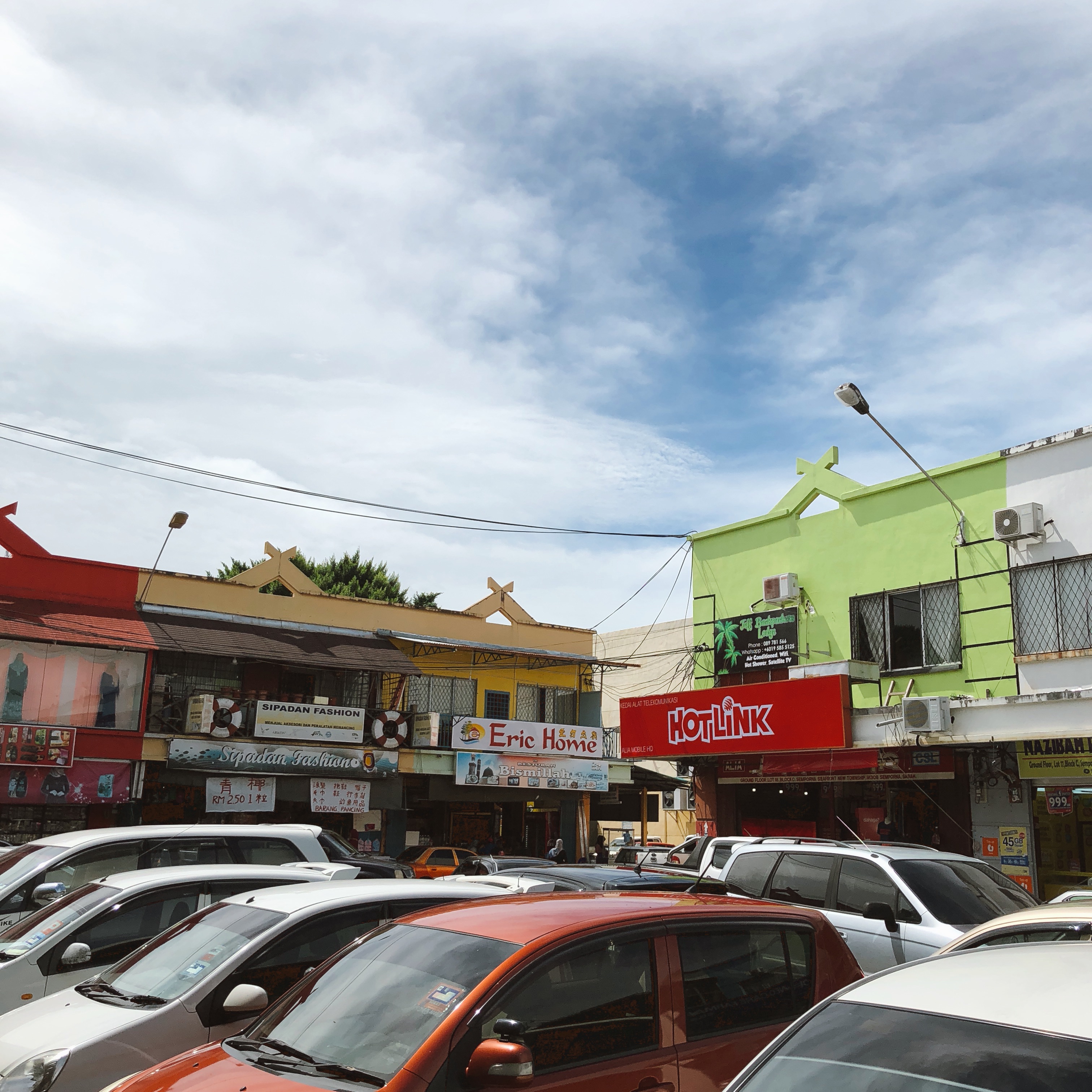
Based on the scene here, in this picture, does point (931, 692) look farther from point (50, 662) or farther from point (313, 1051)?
point (50, 662)

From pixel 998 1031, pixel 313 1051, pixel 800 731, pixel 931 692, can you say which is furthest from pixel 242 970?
pixel 931 692

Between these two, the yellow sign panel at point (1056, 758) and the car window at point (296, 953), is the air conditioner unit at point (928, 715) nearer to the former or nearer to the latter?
the yellow sign panel at point (1056, 758)

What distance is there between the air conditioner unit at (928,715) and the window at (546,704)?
1579 cm

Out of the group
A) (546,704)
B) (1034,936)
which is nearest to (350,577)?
(546,704)

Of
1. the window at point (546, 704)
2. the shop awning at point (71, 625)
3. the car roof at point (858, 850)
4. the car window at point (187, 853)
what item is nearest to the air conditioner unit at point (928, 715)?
the car roof at point (858, 850)

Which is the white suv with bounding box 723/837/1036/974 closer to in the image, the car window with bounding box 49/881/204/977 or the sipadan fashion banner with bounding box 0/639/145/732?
the car window with bounding box 49/881/204/977

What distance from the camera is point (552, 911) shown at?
493cm

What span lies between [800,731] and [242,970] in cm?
1355

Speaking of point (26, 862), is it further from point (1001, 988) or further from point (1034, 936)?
point (1001, 988)

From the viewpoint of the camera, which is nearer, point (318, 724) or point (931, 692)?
point (931, 692)

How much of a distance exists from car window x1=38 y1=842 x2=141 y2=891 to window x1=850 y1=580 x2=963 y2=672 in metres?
13.4

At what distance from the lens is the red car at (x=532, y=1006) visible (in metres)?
4.07

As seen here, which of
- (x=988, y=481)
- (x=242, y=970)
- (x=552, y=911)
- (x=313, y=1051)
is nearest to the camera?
(x=313, y=1051)

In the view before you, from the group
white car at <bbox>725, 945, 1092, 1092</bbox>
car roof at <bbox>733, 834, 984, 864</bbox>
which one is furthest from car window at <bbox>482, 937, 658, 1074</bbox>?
car roof at <bbox>733, 834, 984, 864</bbox>
